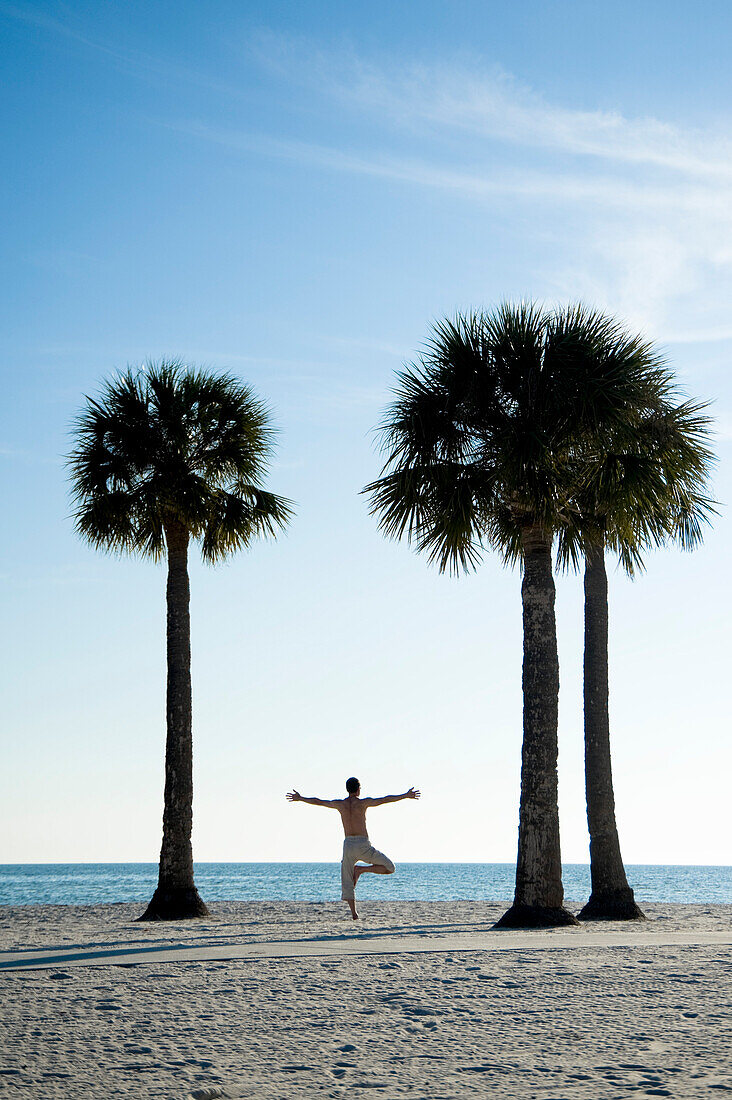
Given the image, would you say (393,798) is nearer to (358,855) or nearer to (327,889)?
(358,855)

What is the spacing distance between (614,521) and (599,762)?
4197 millimetres

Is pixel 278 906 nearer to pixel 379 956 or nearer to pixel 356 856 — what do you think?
pixel 356 856

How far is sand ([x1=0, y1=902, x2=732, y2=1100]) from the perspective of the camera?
478cm

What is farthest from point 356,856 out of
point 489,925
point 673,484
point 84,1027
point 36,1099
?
point 36,1099

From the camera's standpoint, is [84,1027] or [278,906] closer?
[84,1027]

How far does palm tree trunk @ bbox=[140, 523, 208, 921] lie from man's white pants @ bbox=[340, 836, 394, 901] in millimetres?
4201

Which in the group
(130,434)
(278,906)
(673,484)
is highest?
(130,434)

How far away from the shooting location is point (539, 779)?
14.2 meters

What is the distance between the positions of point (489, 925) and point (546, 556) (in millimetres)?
5132

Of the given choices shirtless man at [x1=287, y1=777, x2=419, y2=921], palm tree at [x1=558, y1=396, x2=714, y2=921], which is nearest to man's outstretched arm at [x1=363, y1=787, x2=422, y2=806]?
shirtless man at [x1=287, y1=777, x2=419, y2=921]

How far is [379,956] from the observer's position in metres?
8.98

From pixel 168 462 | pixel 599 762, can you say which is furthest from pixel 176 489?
pixel 599 762

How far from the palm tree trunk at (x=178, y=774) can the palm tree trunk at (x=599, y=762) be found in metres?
6.29

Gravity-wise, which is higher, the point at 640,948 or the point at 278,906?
the point at 640,948
